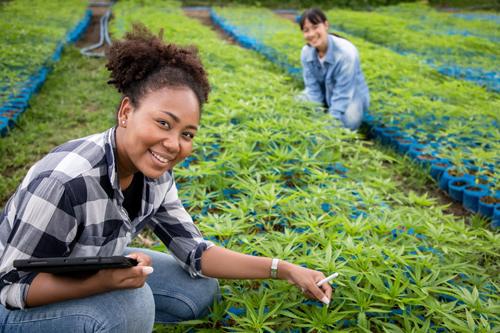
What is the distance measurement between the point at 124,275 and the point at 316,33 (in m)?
3.10

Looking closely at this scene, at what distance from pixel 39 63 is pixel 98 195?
15.3 ft

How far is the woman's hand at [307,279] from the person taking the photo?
4.74 feet

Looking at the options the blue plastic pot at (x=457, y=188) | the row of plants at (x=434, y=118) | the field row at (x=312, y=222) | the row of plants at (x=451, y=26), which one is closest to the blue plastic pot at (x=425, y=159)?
the row of plants at (x=434, y=118)

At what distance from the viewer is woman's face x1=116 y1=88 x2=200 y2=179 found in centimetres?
130

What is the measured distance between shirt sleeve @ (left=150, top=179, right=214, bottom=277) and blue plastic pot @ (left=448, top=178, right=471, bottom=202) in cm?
194

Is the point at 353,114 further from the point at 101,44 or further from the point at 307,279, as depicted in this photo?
the point at 101,44

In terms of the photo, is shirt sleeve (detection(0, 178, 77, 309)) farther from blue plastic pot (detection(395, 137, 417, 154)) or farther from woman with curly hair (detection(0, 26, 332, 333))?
blue plastic pot (detection(395, 137, 417, 154))

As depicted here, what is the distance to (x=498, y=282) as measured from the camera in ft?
6.59

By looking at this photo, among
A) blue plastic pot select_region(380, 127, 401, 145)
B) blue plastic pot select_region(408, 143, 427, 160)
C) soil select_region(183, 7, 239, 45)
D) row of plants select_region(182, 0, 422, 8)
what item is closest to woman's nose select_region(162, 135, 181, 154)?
blue plastic pot select_region(408, 143, 427, 160)

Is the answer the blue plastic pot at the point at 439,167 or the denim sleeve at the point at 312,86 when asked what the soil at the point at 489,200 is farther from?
the denim sleeve at the point at 312,86

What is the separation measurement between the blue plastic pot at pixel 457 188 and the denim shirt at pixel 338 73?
1167mm

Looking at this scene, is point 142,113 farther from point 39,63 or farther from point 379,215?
point 39,63

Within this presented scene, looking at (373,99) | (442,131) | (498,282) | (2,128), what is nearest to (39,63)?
(2,128)

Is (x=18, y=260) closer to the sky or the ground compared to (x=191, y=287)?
closer to the sky
